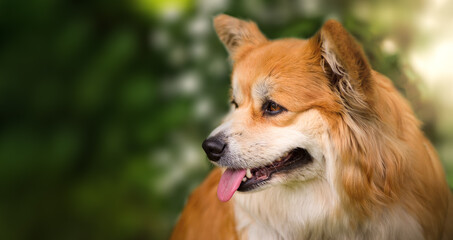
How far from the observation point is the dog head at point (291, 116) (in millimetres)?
2107

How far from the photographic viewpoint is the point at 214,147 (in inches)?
86.3

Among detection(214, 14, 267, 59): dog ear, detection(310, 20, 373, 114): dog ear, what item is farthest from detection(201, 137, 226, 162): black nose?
detection(214, 14, 267, 59): dog ear

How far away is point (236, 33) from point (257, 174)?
88 cm

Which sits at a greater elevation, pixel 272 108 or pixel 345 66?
pixel 345 66

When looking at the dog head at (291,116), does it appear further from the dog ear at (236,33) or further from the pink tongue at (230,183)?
the dog ear at (236,33)

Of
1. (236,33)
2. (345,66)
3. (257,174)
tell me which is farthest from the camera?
(236,33)

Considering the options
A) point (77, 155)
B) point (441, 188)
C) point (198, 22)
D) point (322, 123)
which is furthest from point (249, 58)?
point (441, 188)

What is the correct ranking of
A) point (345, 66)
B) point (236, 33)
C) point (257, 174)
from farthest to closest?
point (236, 33) → point (257, 174) → point (345, 66)

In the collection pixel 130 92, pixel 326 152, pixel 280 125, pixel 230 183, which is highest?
pixel 130 92

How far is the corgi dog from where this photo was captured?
2123 millimetres

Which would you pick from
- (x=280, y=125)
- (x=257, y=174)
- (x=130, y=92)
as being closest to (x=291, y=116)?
(x=280, y=125)

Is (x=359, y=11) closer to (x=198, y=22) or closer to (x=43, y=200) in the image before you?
(x=198, y=22)

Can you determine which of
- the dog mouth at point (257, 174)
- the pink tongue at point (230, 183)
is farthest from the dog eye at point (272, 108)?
the pink tongue at point (230, 183)

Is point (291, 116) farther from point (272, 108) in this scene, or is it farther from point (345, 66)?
point (345, 66)
